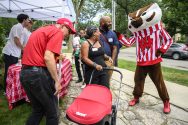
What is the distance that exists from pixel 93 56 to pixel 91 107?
1.47 m

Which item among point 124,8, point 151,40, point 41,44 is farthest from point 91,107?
point 124,8

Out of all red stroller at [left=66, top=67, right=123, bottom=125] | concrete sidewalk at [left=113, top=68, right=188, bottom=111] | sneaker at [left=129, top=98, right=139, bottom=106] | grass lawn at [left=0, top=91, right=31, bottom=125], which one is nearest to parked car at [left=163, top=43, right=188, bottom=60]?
concrete sidewalk at [left=113, top=68, right=188, bottom=111]

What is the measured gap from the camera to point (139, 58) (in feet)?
18.7

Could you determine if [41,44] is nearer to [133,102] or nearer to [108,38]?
[108,38]

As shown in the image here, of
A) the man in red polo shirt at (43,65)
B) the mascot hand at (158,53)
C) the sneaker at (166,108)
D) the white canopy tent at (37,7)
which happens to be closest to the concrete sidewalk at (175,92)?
the sneaker at (166,108)

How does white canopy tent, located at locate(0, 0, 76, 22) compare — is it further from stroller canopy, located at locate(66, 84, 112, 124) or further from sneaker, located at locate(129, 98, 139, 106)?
stroller canopy, located at locate(66, 84, 112, 124)

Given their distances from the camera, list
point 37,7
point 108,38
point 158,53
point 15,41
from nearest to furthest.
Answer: point 158,53
point 108,38
point 15,41
point 37,7

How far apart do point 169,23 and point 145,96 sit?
31.3m

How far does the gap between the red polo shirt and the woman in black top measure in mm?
1274

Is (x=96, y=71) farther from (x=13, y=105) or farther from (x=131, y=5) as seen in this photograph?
(x=131, y=5)

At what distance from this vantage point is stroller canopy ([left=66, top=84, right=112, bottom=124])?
3459 mm

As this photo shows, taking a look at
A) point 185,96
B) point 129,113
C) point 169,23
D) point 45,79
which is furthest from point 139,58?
point 169,23

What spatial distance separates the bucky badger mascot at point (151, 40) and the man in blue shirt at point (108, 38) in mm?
457

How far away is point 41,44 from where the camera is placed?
137 inches
